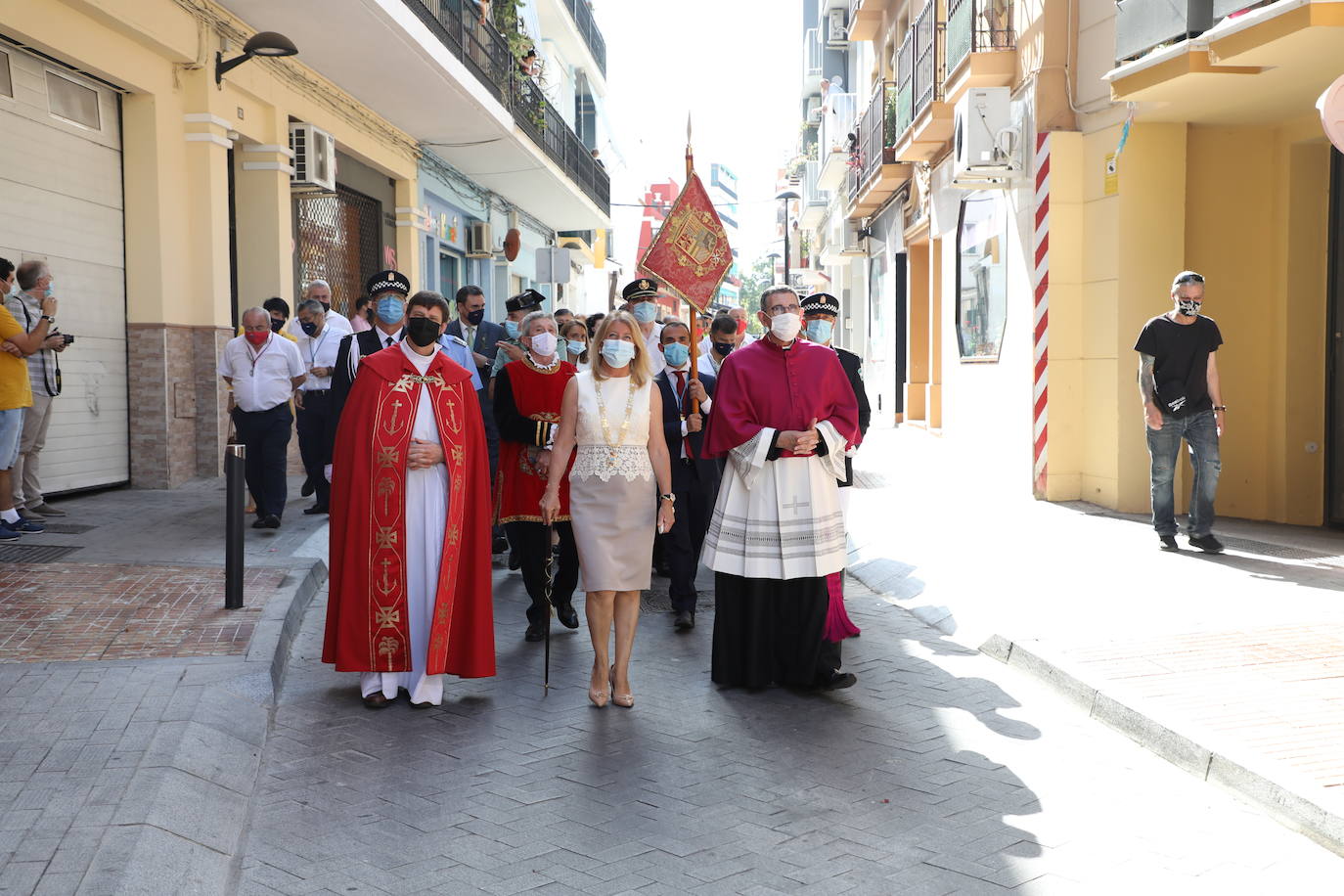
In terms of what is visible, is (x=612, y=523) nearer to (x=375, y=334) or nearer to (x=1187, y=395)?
(x=375, y=334)

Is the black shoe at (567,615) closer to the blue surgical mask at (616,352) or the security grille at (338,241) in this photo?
the blue surgical mask at (616,352)

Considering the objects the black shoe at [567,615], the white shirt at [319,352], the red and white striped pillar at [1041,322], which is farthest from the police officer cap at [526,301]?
the red and white striped pillar at [1041,322]

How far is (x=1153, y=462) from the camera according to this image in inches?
383

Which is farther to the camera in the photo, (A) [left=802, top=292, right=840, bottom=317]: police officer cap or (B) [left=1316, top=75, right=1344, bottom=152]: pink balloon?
(A) [left=802, top=292, right=840, bottom=317]: police officer cap

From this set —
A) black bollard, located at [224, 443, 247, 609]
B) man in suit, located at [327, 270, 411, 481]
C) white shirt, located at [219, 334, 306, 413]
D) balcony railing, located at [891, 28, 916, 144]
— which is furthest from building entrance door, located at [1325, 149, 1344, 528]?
black bollard, located at [224, 443, 247, 609]

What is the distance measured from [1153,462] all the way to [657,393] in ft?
17.8

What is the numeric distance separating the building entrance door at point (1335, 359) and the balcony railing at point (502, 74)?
9.73 metres

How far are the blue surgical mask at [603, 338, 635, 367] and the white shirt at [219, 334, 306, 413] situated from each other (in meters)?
5.11

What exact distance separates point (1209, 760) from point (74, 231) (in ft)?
32.6

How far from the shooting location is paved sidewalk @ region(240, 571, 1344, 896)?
12.6 feet

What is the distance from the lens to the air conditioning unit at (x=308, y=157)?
1422 cm

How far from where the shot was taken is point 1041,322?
12352mm

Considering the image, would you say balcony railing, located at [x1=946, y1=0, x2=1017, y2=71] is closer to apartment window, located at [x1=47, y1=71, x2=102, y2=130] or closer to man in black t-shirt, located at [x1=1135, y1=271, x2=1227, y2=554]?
man in black t-shirt, located at [x1=1135, y1=271, x2=1227, y2=554]

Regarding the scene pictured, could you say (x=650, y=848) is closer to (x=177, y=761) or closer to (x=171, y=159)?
(x=177, y=761)
